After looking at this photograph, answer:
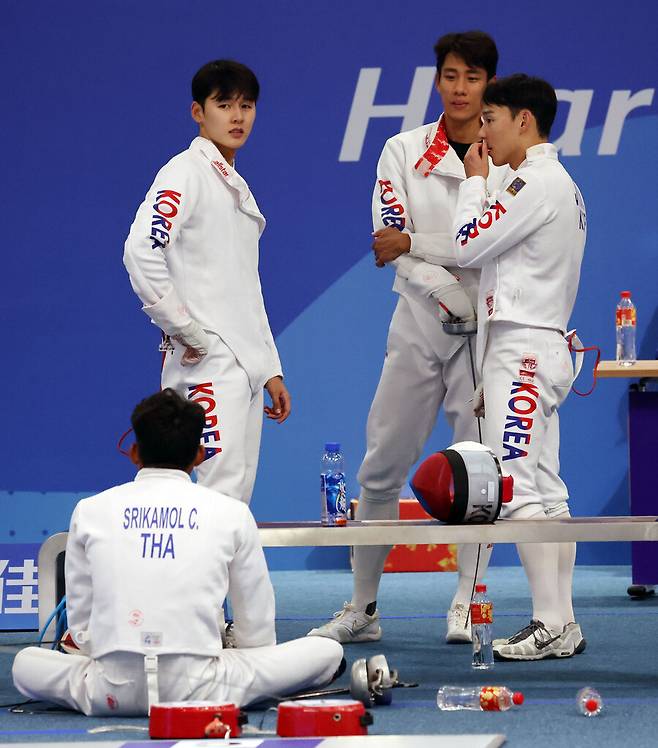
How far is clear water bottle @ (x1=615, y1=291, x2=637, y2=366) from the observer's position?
693 centimetres

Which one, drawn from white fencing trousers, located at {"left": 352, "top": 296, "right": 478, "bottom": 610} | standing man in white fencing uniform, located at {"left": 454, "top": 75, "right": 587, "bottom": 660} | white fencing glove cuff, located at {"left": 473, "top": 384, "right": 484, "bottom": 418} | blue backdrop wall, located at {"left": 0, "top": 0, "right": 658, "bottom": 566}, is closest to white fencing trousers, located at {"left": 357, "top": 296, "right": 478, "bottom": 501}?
white fencing trousers, located at {"left": 352, "top": 296, "right": 478, "bottom": 610}

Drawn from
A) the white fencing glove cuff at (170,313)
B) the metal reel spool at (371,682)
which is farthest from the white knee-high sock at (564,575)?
the white fencing glove cuff at (170,313)

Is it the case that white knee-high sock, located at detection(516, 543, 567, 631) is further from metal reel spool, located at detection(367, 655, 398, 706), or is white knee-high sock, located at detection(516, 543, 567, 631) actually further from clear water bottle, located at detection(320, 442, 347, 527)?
metal reel spool, located at detection(367, 655, 398, 706)

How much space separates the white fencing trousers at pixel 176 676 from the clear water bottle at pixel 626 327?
12.9 ft

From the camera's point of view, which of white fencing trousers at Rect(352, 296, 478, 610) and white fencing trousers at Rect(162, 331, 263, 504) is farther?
white fencing trousers at Rect(352, 296, 478, 610)

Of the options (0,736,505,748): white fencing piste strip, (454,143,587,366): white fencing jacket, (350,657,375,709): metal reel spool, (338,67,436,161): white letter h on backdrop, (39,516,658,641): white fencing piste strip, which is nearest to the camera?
(0,736,505,748): white fencing piste strip

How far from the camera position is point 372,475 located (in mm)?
4777

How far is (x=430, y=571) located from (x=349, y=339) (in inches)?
51.9

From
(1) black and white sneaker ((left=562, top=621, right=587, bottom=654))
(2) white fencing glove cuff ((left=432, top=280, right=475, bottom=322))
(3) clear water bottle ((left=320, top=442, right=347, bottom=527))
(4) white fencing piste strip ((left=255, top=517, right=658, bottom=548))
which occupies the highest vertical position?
(2) white fencing glove cuff ((left=432, top=280, right=475, bottom=322))

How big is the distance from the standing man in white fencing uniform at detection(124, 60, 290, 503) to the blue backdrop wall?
301 centimetres

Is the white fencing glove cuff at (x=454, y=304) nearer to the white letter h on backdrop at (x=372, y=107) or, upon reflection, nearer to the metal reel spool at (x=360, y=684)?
the metal reel spool at (x=360, y=684)

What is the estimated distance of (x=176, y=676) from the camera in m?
3.12

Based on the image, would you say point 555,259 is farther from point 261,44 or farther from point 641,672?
point 261,44

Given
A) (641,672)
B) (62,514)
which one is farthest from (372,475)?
(62,514)
